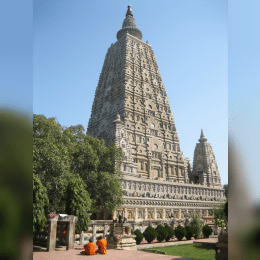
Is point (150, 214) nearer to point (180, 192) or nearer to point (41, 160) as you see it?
point (180, 192)

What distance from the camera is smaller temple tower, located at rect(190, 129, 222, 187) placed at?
50559 mm

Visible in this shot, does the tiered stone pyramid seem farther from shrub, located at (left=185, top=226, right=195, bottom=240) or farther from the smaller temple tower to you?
shrub, located at (left=185, top=226, right=195, bottom=240)

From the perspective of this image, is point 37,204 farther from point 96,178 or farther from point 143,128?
point 143,128

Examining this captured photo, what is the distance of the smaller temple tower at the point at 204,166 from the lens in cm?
5056

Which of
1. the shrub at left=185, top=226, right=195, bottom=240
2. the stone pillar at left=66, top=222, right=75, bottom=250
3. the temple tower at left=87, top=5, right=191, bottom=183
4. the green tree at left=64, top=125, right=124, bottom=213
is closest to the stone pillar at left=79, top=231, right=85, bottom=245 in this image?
the stone pillar at left=66, top=222, right=75, bottom=250

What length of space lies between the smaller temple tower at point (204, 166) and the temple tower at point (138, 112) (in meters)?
5.90

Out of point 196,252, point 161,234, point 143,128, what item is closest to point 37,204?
point 196,252

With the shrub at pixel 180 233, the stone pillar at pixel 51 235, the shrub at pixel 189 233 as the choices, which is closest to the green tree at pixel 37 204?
the stone pillar at pixel 51 235

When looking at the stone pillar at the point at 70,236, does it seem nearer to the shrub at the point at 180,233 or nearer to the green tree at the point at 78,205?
the green tree at the point at 78,205

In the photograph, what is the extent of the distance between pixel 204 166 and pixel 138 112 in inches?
773

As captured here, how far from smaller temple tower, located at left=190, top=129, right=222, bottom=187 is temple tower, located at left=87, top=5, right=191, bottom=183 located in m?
5.90
